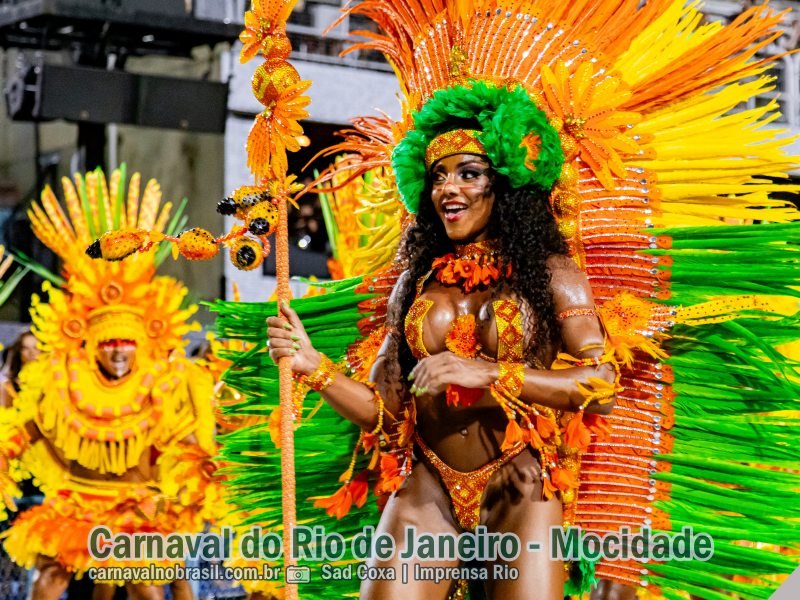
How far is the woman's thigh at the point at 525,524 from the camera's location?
12.0ft

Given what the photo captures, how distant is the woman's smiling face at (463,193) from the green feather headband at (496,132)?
0.06 m

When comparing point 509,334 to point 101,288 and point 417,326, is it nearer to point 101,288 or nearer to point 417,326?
point 417,326

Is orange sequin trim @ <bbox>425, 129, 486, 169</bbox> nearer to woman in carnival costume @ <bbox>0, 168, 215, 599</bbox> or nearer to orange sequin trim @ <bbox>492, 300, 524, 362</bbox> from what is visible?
orange sequin trim @ <bbox>492, 300, 524, 362</bbox>

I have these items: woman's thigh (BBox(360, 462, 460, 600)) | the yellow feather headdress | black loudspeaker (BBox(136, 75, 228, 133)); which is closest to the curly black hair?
woman's thigh (BBox(360, 462, 460, 600))

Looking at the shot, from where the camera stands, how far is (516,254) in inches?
152

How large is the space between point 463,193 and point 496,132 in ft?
0.69

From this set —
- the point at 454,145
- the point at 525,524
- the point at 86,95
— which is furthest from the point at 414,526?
the point at 86,95

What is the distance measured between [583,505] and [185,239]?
1.64m

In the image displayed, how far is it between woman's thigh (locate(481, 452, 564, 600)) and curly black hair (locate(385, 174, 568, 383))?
347 millimetres

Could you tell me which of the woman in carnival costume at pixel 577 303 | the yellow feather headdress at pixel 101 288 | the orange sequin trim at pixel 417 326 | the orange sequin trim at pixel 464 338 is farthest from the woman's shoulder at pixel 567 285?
the yellow feather headdress at pixel 101 288

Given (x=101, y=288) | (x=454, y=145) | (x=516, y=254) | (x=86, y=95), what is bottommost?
(x=516, y=254)

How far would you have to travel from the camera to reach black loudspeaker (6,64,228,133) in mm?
9672

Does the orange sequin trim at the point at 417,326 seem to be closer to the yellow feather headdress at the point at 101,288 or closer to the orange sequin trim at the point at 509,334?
the orange sequin trim at the point at 509,334

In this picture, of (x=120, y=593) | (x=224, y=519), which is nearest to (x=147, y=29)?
(x=120, y=593)
